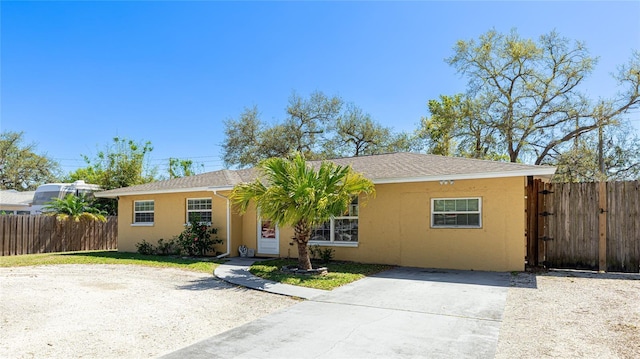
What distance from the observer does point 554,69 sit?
27.3 m

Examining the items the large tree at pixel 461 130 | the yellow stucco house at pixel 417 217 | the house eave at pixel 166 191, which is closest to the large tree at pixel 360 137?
the large tree at pixel 461 130

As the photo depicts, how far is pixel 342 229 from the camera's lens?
43.8ft

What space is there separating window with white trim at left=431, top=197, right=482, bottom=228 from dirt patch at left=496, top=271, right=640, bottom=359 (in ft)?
6.92

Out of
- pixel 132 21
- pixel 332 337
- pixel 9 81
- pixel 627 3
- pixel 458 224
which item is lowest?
pixel 332 337

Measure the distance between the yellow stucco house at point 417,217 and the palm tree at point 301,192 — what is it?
1890 millimetres

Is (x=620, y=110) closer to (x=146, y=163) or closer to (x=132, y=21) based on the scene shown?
(x=132, y=21)

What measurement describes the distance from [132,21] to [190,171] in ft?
105

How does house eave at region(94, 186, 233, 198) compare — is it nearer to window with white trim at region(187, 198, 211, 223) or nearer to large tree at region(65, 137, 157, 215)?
window with white trim at region(187, 198, 211, 223)

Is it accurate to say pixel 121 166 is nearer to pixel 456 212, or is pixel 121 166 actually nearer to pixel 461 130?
pixel 456 212

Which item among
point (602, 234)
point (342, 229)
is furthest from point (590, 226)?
point (342, 229)

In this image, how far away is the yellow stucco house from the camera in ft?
35.4

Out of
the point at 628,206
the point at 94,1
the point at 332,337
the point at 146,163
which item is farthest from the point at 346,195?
the point at 146,163

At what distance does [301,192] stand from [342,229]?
403 centimetres

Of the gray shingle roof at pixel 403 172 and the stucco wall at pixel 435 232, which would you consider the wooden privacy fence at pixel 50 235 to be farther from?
the stucco wall at pixel 435 232
